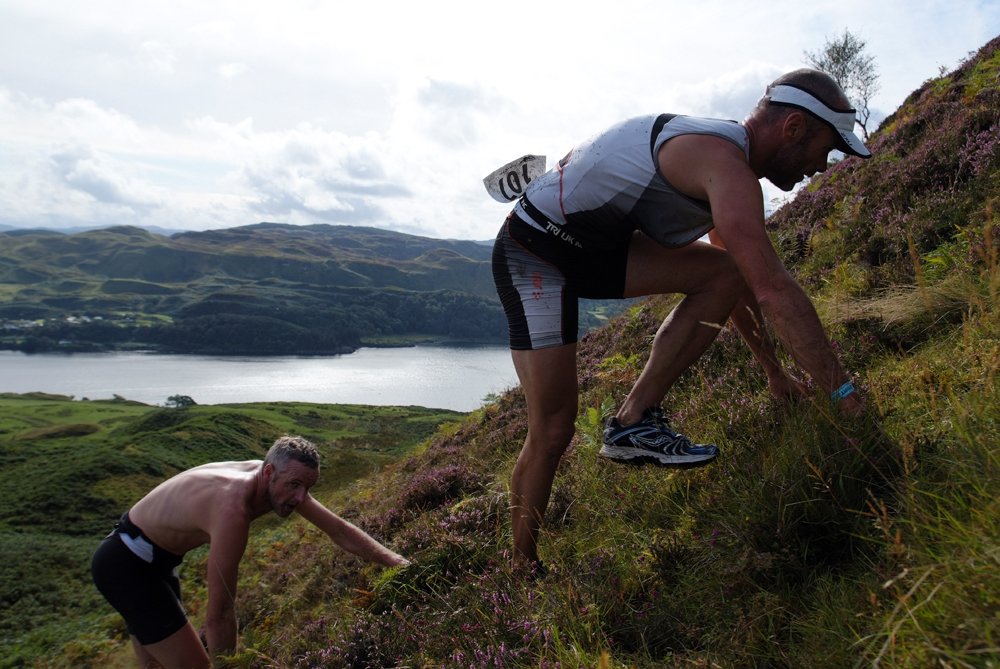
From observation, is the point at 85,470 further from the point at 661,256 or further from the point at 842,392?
the point at 842,392

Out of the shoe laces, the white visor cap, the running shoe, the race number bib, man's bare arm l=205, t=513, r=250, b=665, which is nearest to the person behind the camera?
the white visor cap

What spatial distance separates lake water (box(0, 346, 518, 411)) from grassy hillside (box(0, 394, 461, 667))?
2185cm

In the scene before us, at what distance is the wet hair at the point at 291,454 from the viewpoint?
17.8 feet

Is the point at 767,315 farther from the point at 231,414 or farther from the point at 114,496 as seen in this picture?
the point at 231,414

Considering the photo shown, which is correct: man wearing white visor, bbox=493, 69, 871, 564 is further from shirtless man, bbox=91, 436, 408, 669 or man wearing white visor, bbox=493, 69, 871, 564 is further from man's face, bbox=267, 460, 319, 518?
shirtless man, bbox=91, 436, 408, 669

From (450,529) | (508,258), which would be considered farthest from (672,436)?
(450,529)

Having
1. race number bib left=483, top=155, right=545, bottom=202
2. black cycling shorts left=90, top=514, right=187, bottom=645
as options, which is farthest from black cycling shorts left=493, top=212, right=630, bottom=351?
black cycling shorts left=90, top=514, right=187, bottom=645

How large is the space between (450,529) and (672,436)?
2.41 metres

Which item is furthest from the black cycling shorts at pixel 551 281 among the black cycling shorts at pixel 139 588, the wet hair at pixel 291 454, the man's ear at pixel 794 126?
the black cycling shorts at pixel 139 588

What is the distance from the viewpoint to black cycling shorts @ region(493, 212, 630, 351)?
3754 millimetres

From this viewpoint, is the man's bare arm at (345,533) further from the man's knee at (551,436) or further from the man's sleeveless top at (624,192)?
the man's sleeveless top at (624,192)

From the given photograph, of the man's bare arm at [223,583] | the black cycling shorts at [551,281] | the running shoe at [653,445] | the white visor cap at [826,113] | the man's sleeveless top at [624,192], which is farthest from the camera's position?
the man's bare arm at [223,583]

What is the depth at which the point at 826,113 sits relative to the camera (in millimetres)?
3105

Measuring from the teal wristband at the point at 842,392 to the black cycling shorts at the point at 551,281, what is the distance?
129 cm
